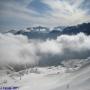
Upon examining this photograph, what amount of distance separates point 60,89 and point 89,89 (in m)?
16.0

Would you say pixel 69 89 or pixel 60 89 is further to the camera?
pixel 60 89

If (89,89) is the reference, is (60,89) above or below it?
below

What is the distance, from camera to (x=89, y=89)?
55.7 metres

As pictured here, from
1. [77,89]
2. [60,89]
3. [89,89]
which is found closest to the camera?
[89,89]

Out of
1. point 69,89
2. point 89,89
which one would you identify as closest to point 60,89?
point 69,89

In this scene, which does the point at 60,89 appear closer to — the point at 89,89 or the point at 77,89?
the point at 77,89

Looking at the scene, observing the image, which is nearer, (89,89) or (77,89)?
(89,89)

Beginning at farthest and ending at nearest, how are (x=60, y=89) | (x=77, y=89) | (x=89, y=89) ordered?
(x=60, y=89) → (x=77, y=89) → (x=89, y=89)

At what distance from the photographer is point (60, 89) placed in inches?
2741

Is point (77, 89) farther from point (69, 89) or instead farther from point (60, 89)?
point (60, 89)

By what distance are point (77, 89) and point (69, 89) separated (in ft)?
11.7

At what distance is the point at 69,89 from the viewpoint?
6438 cm

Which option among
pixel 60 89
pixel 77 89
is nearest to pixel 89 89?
pixel 77 89
